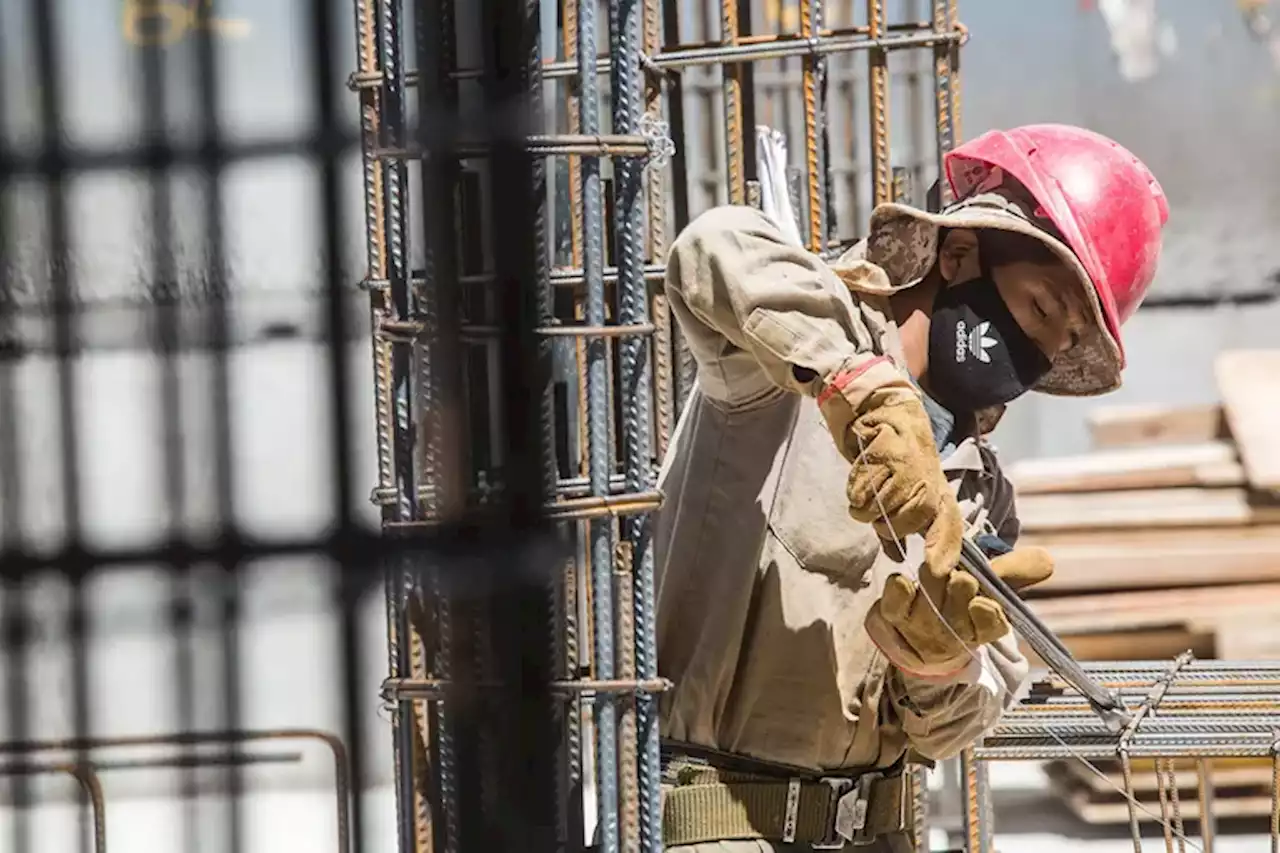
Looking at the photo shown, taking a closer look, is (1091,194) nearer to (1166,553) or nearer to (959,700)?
(959,700)

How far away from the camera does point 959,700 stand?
271cm

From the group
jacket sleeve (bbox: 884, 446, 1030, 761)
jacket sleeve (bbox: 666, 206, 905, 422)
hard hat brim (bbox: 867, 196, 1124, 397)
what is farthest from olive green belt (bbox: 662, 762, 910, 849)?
hard hat brim (bbox: 867, 196, 1124, 397)

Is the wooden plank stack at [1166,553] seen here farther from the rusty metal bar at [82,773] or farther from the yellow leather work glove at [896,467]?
the yellow leather work glove at [896,467]

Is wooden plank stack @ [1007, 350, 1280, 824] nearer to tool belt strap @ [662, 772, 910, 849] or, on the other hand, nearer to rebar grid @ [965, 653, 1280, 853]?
rebar grid @ [965, 653, 1280, 853]

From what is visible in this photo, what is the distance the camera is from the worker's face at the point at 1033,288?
2881mm

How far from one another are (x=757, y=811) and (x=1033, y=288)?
2.99ft

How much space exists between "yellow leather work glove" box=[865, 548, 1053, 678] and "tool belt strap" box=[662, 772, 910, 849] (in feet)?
1.09

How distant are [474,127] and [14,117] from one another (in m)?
0.66

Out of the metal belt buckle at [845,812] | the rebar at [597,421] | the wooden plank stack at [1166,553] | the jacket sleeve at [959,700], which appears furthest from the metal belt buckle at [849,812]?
the wooden plank stack at [1166,553]

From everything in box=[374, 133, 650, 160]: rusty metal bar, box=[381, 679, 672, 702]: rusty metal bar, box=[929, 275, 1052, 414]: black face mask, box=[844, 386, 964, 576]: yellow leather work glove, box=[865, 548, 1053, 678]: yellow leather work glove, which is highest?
box=[374, 133, 650, 160]: rusty metal bar

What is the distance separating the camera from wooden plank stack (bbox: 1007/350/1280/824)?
693cm

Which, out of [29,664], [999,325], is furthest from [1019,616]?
[29,664]

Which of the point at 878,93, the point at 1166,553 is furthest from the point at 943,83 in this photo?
the point at 1166,553

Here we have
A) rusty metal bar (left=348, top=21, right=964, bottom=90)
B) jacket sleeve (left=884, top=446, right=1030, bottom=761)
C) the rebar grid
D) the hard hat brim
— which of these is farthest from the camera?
rusty metal bar (left=348, top=21, right=964, bottom=90)
